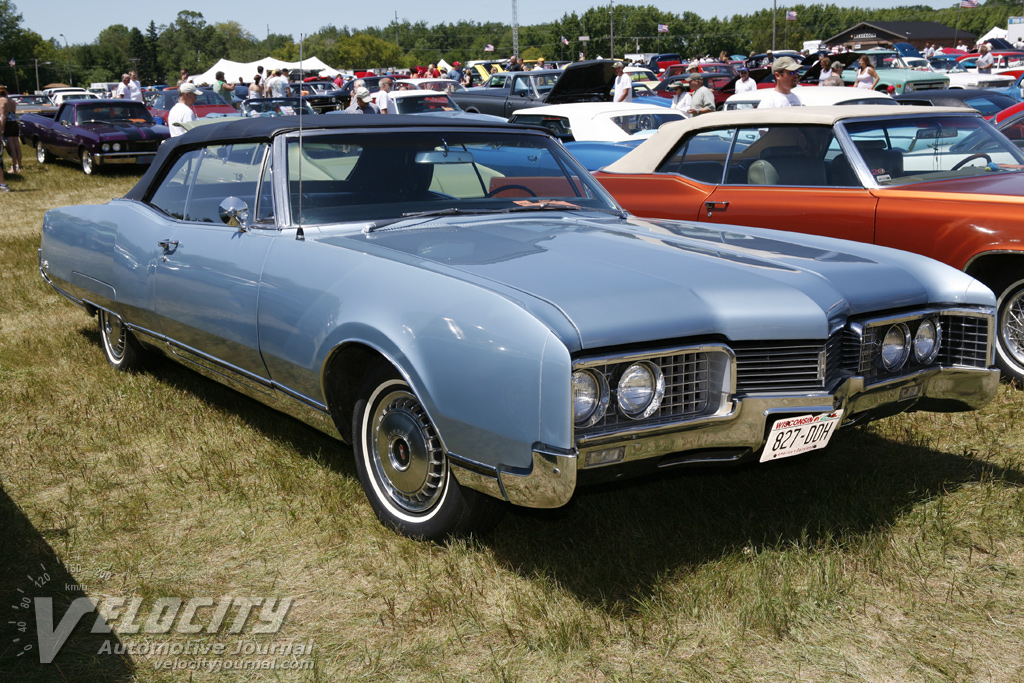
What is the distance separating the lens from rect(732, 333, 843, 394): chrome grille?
2.77 metres

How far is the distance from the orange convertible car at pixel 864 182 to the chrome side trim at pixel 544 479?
123 inches

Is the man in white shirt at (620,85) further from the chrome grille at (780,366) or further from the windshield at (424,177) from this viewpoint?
the chrome grille at (780,366)

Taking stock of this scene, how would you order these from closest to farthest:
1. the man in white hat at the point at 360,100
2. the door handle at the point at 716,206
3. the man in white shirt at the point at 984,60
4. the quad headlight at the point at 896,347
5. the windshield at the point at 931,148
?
the quad headlight at the point at 896,347
the windshield at the point at 931,148
the door handle at the point at 716,206
the man in white hat at the point at 360,100
the man in white shirt at the point at 984,60

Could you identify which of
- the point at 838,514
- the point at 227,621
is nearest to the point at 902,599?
the point at 838,514

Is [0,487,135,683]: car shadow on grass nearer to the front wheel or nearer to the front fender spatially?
the front fender

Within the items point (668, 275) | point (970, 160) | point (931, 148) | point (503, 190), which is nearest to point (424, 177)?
point (503, 190)

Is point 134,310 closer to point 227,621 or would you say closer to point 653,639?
point 227,621

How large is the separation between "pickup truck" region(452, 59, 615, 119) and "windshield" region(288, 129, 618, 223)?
12.6m

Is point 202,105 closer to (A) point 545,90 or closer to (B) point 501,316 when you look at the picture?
(A) point 545,90

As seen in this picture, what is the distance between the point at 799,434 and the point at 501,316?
0.98m

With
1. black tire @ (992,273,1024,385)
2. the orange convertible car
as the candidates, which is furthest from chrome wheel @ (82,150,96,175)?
black tire @ (992,273,1024,385)

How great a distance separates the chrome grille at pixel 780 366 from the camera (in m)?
2.77

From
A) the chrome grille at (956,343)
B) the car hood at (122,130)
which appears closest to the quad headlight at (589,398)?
the chrome grille at (956,343)

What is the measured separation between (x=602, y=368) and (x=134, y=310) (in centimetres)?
294
